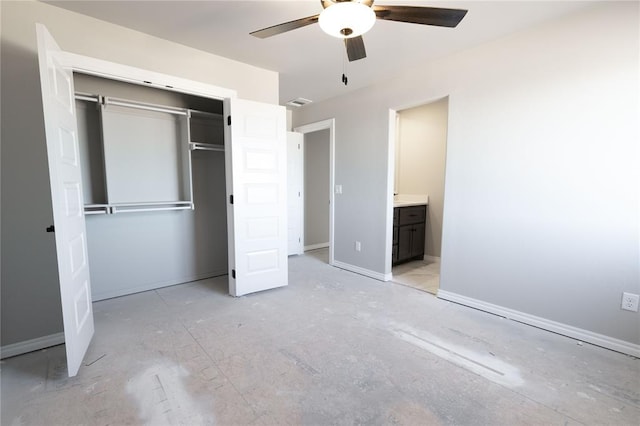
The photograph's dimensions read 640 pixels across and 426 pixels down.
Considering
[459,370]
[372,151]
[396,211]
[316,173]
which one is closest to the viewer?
[459,370]

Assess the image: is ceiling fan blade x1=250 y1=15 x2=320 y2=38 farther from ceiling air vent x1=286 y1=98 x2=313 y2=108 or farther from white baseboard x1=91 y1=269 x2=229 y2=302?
white baseboard x1=91 y1=269 x2=229 y2=302

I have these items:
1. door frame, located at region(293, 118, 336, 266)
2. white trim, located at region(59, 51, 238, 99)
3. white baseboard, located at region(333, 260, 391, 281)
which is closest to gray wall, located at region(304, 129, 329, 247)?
door frame, located at region(293, 118, 336, 266)

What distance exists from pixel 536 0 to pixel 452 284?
235 centimetres

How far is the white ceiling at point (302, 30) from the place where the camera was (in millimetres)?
2051

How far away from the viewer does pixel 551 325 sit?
7.63 feet

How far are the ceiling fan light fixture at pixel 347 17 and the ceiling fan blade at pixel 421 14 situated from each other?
0.16 m

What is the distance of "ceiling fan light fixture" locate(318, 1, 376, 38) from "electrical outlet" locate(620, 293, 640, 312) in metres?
2.46

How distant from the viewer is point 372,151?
3588 millimetres

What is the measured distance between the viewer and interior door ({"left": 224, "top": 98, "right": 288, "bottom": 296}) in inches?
113

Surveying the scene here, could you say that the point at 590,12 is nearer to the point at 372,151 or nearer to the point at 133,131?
the point at 372,151

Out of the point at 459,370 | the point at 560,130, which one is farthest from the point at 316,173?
the point at 459,370

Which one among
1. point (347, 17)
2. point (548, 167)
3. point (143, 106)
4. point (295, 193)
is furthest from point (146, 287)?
point (548, 167)

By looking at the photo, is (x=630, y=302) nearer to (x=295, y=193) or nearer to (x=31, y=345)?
(x=295, y=193)

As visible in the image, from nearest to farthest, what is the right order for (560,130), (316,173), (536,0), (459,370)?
(459,370) → (536,0) → (560,130) → (316,173)
